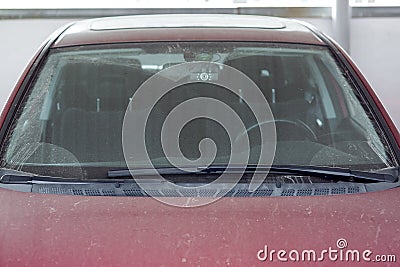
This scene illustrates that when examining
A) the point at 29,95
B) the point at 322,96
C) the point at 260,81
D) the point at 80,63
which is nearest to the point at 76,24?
the point at 80,63

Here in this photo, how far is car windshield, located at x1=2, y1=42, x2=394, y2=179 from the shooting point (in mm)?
2537

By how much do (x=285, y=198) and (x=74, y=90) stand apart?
117cm

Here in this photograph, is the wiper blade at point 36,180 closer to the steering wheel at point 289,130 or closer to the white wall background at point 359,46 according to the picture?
the steering wheel at point 289,130

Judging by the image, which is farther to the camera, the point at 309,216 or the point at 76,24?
the point at 76,24

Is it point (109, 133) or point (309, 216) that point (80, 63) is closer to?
point (109, 133)

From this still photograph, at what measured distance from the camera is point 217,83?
9.89ft

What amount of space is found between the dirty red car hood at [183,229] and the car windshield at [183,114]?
24cm

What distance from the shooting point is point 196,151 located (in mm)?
2629

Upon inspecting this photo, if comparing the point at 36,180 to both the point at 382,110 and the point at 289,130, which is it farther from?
the point at 382,110

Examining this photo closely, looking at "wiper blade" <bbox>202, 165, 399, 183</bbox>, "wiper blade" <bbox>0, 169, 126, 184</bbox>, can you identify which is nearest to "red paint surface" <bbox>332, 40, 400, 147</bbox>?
"wiper blade" <bbox>202, 165, 399, 183</bbox>

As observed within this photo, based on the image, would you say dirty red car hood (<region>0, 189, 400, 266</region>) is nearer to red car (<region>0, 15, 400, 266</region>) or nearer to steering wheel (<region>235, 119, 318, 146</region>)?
red car (<region>0, 15, 400, 266</region>)
